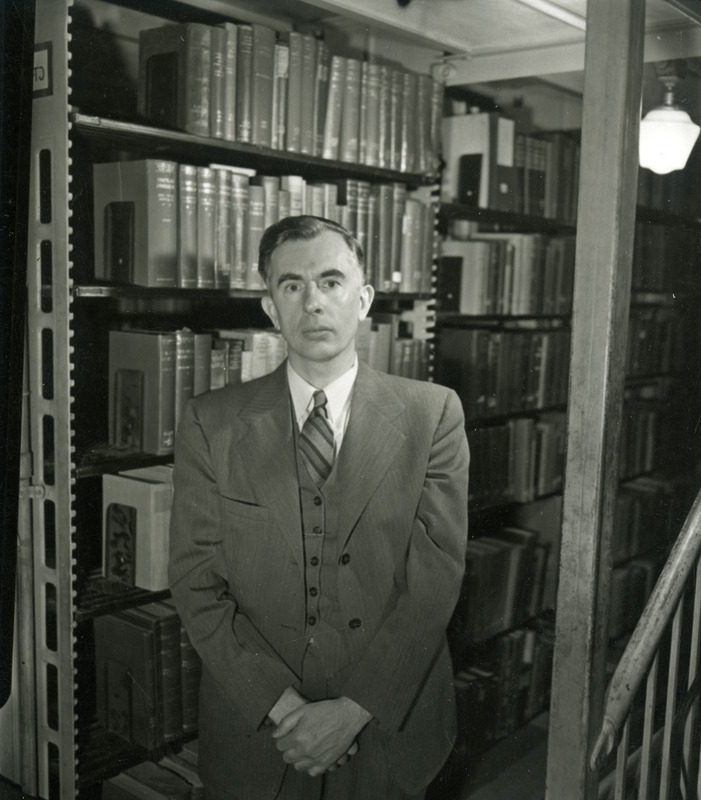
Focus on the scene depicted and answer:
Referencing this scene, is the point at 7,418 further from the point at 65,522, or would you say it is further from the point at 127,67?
the point at 127,67

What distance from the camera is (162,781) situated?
7.14 feet

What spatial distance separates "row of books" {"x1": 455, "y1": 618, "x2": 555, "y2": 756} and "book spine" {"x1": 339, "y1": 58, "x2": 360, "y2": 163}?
1.77 meters

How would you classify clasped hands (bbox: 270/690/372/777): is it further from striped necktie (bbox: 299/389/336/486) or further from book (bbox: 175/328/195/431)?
book (bbox: 175/328/195/431)

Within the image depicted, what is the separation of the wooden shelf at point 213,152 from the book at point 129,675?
3.75 feet

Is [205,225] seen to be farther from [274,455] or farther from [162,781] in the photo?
[162,781]

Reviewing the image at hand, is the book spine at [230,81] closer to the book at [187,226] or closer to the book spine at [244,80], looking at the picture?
the book spine at [244,80]

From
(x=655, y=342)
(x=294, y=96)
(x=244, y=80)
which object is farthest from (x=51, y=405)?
(x=655, y=342)

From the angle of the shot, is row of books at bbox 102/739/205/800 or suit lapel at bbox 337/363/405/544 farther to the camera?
row of books at bbox 102/739/205/800

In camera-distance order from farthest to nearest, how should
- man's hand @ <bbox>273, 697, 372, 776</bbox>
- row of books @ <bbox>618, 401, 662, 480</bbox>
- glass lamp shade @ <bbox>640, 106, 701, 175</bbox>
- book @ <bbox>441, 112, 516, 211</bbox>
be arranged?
row of books @ <bbox>618, 401, 662, 480</bbox>, book @ <bbox>441, 112, 516, 211</bbox>, glass lamp shade @ <bbox>640, 106, 701, 175</bbox>, man's hand @ <bbox>273, 697, 372, 776</bbox>

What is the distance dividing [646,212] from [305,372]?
2357 mm

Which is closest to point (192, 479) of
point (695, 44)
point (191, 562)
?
point (191, 562)

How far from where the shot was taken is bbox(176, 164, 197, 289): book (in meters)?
2.07

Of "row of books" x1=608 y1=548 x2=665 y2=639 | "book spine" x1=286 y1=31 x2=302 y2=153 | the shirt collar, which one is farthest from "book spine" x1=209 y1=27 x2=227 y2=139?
"row of books" x1=608 y1=548 x2=665 y2=639

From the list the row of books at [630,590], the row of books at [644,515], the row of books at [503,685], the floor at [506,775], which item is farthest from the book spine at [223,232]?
the row of books at [630,590]
